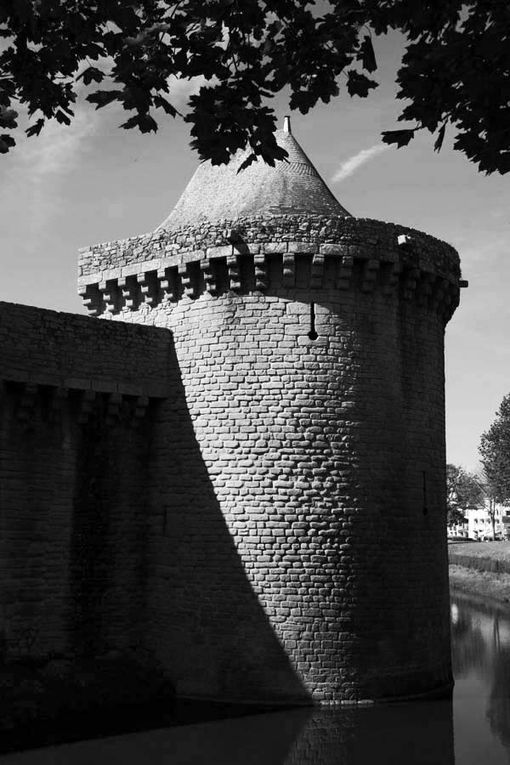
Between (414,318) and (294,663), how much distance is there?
5.99 metres

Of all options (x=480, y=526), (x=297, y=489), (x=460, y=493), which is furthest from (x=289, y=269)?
(x=480, y=526)

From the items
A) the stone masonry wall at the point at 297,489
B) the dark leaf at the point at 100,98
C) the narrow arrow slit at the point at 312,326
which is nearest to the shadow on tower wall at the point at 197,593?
the stone masonry wall at the point at 297,489

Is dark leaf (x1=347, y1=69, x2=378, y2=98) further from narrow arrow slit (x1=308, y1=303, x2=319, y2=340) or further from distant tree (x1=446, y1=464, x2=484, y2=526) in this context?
distant tree (x1=446, y1=464, x2=484, y2=526)

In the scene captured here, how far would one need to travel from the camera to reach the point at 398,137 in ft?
20.1

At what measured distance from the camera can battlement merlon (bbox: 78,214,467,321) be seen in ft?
45.2

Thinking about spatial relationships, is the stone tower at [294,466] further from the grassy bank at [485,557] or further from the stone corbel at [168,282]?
the grassy bank at [485,557]

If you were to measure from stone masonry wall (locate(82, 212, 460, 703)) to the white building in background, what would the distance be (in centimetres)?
8232

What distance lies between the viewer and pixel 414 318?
14.9 metres

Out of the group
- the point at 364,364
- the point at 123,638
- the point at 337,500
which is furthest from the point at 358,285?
the point at 123,638

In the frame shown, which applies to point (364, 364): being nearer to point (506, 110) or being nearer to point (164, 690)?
A: point (164, 690)

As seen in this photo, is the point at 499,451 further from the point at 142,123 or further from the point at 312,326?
the point at 142,123

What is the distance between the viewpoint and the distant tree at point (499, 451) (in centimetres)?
4738

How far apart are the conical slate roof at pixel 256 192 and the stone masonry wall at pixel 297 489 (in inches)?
72.8

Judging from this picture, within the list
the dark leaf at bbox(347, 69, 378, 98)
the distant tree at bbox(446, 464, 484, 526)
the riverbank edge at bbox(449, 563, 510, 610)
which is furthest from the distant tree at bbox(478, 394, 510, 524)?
the dark leaf at bbox(347, 69, 378, 98)
